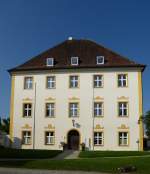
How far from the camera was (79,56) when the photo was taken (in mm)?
48688

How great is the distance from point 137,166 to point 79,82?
25038 mm

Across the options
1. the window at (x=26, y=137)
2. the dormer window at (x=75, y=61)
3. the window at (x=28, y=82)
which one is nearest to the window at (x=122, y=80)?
the dormer window at (x=75, y=61)

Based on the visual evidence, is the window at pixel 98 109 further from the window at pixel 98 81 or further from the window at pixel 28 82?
the window at pixel 28 82

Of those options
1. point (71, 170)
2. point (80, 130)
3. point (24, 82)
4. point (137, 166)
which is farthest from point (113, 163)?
point (24, 82)

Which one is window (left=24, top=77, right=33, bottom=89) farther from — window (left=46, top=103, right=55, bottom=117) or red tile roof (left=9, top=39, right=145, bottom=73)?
window (left=46, top=103, right=55, bottom=117)

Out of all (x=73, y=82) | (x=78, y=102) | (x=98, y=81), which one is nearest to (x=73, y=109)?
(x=78, y=102)

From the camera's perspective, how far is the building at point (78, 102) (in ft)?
148

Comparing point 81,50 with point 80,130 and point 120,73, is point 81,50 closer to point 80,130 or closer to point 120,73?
point 120,73

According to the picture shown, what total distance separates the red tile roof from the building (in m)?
0.11

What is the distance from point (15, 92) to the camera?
4834 cm

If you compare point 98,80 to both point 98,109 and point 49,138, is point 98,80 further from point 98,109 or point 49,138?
point 49,138

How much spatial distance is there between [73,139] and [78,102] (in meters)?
4.33

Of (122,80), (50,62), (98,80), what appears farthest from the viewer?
(50,62)

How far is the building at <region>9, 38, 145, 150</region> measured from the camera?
1777 inches
